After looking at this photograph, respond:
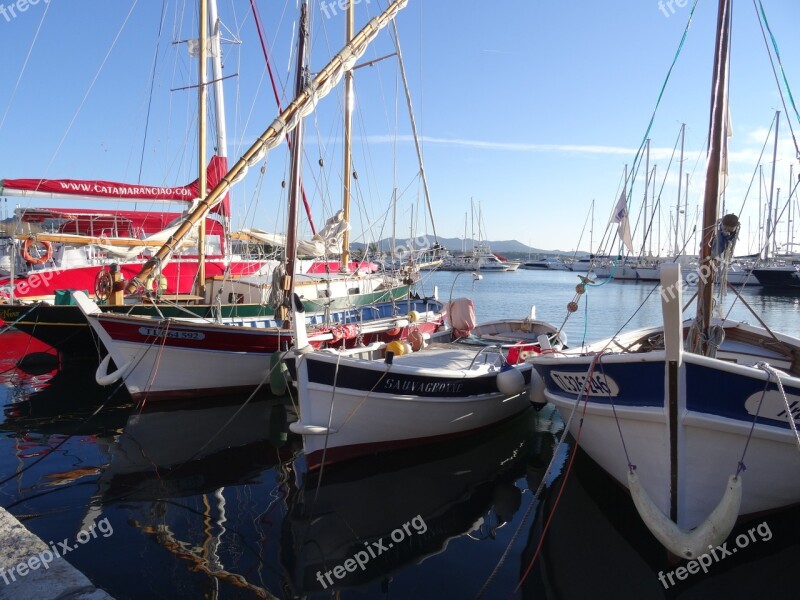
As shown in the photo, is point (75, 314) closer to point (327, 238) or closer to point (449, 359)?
point (327, 238)

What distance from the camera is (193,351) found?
38.7 feet

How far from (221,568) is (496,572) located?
2.85 m

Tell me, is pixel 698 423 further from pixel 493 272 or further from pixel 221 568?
pixel 493 272

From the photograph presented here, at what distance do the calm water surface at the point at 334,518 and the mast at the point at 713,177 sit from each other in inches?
95.7

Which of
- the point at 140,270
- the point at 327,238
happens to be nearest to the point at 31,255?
the point at 140,270

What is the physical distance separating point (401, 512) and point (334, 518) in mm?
861

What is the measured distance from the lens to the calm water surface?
5.66m

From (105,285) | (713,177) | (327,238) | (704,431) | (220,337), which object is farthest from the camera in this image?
(327,238)

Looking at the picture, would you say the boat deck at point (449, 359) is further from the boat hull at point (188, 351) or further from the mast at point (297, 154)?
the mast at point (297, 154)

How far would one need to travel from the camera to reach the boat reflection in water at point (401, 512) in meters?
5.85

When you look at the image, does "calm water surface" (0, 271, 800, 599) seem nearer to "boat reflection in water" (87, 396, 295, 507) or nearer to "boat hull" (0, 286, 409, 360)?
"boat reflection in water" (87, 396, 295, 507)

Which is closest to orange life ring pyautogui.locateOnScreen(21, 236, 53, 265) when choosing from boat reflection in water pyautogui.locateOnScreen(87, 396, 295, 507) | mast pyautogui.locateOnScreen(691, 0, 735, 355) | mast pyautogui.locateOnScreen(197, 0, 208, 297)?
mast pyautogui.locateOnScreen(197, 0, 208, 297)

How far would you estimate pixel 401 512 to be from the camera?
7.20m

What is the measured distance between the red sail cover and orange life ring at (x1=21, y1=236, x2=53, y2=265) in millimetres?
2975
